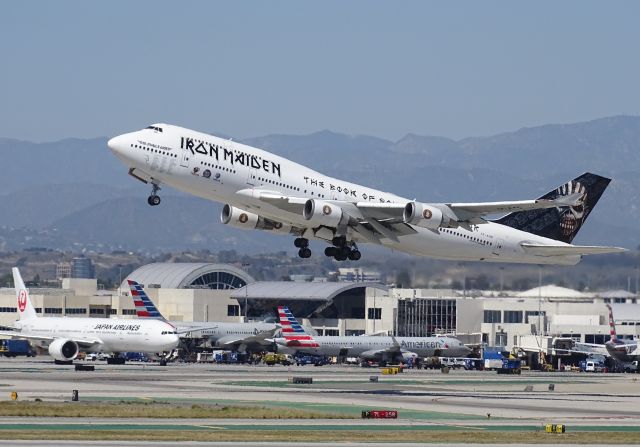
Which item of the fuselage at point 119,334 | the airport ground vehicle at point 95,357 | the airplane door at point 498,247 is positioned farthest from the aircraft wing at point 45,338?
the airplane door at point 498,247

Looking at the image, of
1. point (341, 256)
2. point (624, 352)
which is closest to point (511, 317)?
point (624, 352)

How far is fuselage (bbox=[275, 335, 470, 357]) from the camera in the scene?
419 ft

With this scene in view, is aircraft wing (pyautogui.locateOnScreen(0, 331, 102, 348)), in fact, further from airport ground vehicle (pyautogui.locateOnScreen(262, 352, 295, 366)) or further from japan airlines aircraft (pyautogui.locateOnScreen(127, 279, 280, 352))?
japan airlines aircraft (pyautogui.locateOnScreen(127, 279, 280, 352))

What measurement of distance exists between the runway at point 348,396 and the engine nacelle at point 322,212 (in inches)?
360

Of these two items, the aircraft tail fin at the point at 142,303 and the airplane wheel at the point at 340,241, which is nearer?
the airplane wheel at the point at 340,241

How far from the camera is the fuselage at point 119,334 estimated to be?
111 meters

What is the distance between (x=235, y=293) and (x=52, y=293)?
25.9 metres

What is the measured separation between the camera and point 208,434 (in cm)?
4803

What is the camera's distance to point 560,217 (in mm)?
82625

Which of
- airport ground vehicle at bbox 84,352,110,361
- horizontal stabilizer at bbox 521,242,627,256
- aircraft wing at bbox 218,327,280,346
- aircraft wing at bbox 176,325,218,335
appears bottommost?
airport ground vehicle at bbox 84,352,110,361

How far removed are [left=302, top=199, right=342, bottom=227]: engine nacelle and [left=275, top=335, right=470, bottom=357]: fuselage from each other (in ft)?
181

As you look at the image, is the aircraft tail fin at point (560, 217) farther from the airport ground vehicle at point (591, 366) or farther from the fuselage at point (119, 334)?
the airport ground vehicle at point (591, 366)

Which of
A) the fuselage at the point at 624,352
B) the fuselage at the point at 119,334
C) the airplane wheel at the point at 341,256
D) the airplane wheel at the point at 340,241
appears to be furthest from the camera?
the fuselage at the point at 624,352

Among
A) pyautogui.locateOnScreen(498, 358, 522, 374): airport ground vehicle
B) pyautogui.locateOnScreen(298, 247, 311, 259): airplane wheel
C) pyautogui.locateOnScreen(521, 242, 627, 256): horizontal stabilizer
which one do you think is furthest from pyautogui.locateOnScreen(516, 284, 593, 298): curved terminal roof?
pyautogui.locateOnScreen(298, 247, 311, 259): airplane wheel
